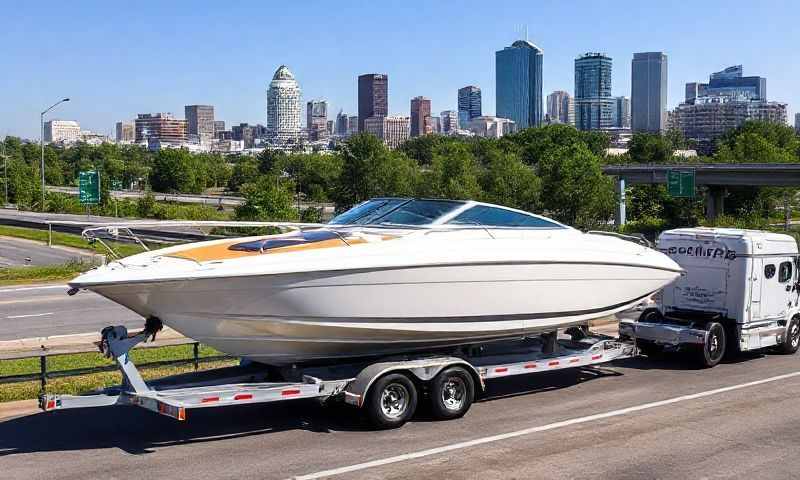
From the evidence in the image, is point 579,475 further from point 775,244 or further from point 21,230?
point 21,230

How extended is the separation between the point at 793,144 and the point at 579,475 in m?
120

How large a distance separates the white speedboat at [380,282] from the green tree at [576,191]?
122 ft

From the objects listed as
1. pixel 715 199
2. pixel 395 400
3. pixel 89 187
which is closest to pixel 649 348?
pixel 395 400

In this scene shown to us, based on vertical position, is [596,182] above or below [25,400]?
above

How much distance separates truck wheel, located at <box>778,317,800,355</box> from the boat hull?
5.03 metres

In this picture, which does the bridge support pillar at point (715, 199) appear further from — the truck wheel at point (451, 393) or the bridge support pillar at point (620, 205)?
the truck wheel at point (451, 393)

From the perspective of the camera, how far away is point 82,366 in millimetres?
14523

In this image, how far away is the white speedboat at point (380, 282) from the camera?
32.4ft

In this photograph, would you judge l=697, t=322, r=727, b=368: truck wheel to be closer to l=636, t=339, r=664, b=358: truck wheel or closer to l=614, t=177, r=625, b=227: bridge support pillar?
l=636, t=339, r=664, b=358: truck wheel

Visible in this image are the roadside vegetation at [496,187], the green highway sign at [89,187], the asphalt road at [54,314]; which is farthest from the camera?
the roadside vegetation at [496,187]

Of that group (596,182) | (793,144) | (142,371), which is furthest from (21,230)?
(793,144)

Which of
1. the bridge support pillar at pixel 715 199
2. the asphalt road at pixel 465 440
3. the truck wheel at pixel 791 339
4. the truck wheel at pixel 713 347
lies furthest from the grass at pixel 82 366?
the bridge support pillar at pixel 715 199

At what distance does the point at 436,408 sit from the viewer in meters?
10.9

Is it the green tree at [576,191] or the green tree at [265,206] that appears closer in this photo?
the green tree at [576,191]
